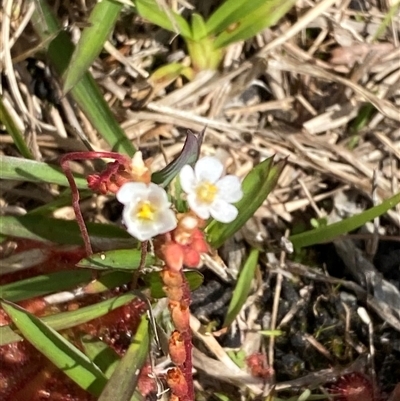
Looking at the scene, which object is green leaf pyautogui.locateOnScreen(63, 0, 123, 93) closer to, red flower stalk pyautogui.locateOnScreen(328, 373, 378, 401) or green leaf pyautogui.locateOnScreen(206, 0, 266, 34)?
green leaf pyautogui.locateOnScreen(206, 0, 266, 34)

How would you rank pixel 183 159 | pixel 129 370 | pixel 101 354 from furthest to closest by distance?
1. pixel 101 354
2. pixel 129 370
3. pixel 183 159

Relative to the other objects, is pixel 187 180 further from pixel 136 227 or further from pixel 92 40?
pixel 92 40

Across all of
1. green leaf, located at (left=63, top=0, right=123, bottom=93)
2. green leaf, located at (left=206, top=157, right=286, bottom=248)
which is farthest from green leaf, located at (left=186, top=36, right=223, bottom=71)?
green leaf, located at (left=206, top=157, right=286, bottom=248)

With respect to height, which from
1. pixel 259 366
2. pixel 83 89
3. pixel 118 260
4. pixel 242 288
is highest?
pixel 83 89

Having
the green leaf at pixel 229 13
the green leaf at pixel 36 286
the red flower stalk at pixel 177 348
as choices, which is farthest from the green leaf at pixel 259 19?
the red flower stalk at pixel 177 348

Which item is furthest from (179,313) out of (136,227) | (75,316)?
(75,316)

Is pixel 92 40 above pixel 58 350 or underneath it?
above
